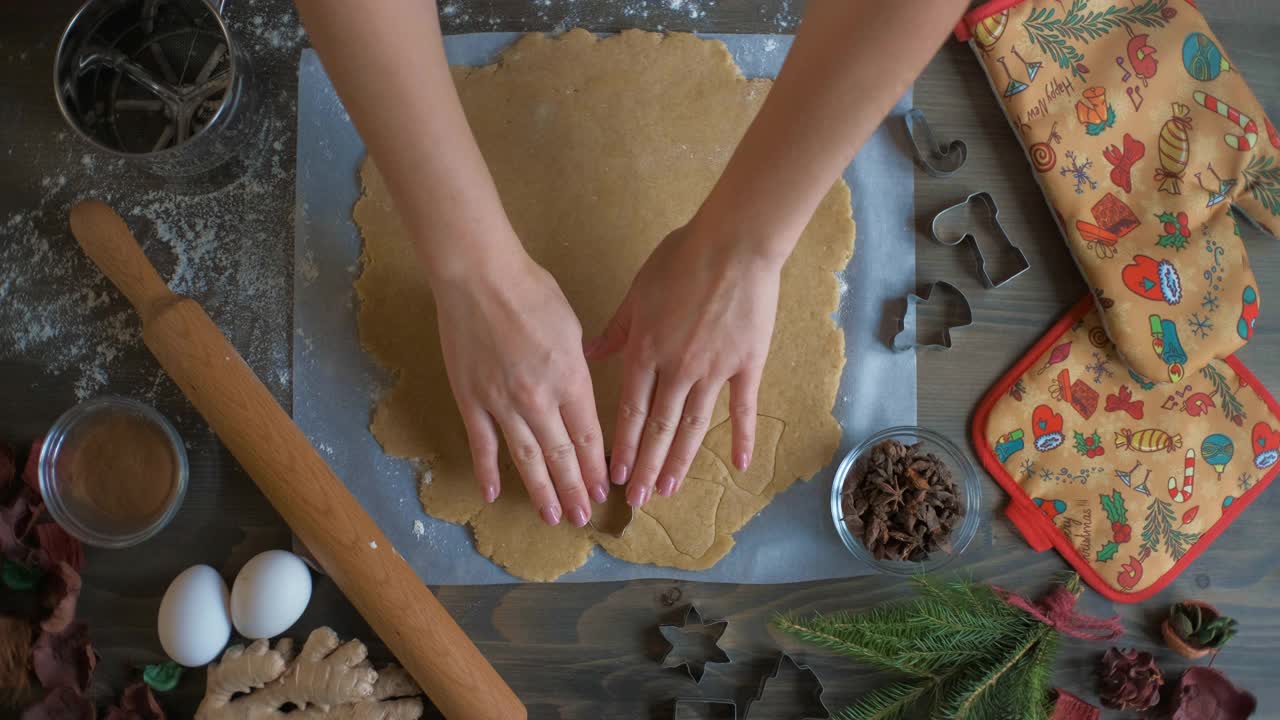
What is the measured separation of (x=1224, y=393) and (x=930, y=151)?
1.57 ft

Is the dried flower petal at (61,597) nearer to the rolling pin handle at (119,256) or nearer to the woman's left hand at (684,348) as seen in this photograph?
the rolling pin handle at (119,256)

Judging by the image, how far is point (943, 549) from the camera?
0.98 meters

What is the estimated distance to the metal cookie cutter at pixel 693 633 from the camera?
Result: 100cm

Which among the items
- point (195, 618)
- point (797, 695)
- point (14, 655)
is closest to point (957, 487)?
point (797, 695)

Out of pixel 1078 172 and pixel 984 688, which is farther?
pixel 1078 172

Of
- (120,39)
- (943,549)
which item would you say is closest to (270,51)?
(120,39)

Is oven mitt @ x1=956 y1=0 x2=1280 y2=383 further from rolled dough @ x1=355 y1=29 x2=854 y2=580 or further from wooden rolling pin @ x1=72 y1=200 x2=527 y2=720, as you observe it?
wooden rolling pin @ x1=72 y1=200 x2=527 y2=720

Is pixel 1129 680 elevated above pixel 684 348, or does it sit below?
below

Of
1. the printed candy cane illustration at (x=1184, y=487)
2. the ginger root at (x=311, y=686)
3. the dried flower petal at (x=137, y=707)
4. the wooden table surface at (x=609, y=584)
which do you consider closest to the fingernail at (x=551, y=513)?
the wooden table surface at (x=609, y=584)

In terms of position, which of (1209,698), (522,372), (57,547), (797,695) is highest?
(522,372)

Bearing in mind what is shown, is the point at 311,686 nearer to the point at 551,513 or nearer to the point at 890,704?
the point at 551,513

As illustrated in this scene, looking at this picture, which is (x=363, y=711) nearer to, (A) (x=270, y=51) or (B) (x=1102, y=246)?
(A) (x=270, y=51)

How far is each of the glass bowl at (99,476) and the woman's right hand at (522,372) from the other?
391 mm

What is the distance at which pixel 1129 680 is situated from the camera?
0.98 m
